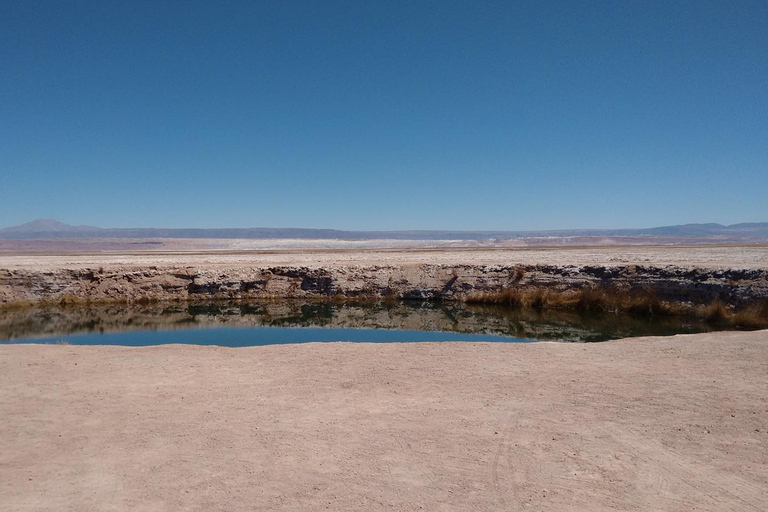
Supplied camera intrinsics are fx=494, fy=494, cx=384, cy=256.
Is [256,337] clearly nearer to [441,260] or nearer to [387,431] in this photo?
[387,431]

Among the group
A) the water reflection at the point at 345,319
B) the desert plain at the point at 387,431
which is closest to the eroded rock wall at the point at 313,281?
the water reflection at the point at 345,319

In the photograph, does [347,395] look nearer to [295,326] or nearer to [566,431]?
[566,431]

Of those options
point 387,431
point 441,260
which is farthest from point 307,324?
point 441,260

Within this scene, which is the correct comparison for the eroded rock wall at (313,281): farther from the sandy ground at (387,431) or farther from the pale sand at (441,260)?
the sandy ground at (387,431)

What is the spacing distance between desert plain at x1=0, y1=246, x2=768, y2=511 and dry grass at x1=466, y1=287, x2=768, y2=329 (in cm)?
843

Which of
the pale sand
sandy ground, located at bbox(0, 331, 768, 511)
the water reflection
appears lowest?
the water reflection

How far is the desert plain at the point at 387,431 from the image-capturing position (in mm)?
5020

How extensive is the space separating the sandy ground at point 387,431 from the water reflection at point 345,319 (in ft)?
26.0

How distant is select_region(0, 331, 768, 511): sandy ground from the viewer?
16.5 feet

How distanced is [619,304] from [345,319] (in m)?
11.9

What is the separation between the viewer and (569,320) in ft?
66.2

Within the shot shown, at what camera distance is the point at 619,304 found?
21.5 m

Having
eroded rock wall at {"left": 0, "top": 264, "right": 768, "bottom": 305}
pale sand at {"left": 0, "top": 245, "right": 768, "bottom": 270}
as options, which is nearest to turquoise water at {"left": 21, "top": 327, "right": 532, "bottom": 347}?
eroded rock wall at {"left": 0, "top": 264, "right": 768, "bottom": 305}

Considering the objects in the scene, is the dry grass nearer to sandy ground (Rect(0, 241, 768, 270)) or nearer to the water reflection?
the water reflection
